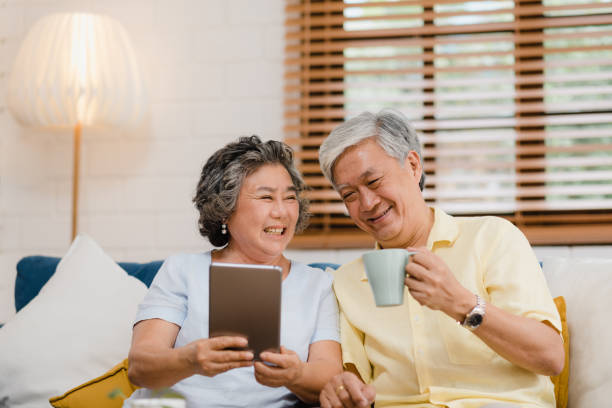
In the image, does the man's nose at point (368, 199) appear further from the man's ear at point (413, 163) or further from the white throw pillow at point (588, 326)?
the white throw pillow at point (588, 326)

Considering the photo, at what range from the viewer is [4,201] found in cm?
276

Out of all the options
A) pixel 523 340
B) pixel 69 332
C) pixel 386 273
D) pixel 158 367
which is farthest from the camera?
pixel 69 332

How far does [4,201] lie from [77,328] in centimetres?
111

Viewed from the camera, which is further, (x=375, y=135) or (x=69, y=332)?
(x=69, y=332)

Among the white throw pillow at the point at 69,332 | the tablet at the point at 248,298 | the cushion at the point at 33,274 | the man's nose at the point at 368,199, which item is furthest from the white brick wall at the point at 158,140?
the tablet at the point at 248,298

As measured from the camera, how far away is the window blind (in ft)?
7.72

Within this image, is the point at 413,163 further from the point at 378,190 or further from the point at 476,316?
the point at 476,316

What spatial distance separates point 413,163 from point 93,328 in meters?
1.08

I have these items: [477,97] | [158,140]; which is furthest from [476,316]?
[158,140]

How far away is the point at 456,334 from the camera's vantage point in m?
1.44

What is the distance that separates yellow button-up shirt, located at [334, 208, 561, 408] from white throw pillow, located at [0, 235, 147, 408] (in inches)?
29.8

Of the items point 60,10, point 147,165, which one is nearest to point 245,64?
point 147,165

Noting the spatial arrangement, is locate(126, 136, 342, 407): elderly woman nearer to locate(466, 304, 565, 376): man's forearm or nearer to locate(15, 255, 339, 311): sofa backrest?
locate(466, 304, 565, 376): man's forearm

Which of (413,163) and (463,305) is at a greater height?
(413,163)
